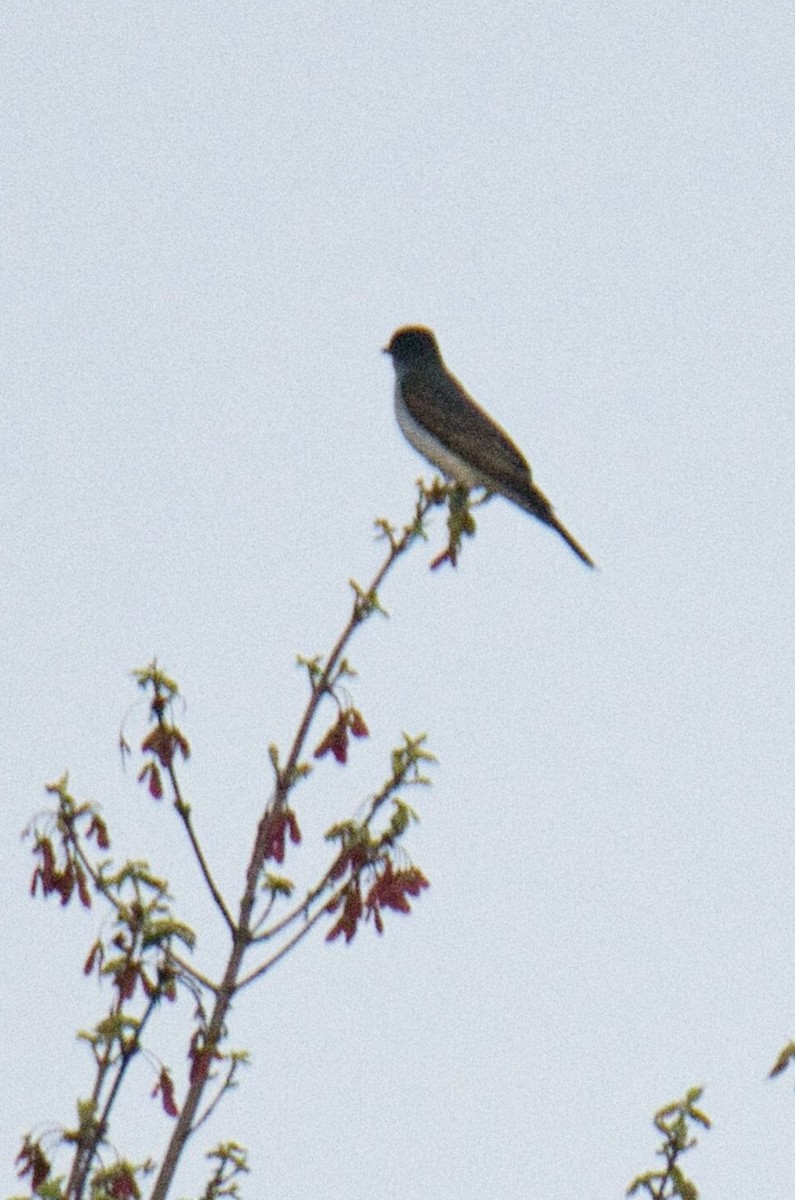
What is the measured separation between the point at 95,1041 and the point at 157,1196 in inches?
42.1

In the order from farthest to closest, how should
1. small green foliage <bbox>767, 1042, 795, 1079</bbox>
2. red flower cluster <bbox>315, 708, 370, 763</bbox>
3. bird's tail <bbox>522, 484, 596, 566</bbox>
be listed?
bird's tail <bbox>522, 484, 596, 566</bbox> → red flower cluster <bbox>315, 708, 370, 763</bbox> → small green foliage <bbox>767, 1042, 795, 1079</bbox>

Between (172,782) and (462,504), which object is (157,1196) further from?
(462,504)

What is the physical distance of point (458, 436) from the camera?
1414 centimetres

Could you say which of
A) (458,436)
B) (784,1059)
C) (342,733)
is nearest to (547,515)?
(458,436)

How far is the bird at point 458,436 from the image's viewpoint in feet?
44.4

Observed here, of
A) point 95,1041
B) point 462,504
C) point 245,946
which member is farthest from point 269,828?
point 462,504

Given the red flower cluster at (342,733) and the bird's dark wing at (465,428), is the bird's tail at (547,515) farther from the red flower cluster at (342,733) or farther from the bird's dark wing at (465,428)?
the red flower cluster at (342,733)

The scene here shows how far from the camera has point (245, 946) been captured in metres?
4.36

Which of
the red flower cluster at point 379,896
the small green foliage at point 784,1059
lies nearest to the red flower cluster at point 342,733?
the red flower cluster at point 379,896

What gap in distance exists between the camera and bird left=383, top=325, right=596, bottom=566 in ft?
44.4

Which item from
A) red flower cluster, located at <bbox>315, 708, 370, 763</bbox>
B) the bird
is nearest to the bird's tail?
the bird

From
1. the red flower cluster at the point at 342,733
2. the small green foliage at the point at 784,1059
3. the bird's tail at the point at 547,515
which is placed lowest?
the small green foliage at the point at 784,1059

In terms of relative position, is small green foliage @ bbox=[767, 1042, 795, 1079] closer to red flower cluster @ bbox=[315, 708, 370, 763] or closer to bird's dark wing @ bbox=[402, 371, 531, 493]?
red flower cluster @ bbox=[315, 708, 370, 763]

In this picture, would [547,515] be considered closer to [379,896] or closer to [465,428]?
[465,428]
